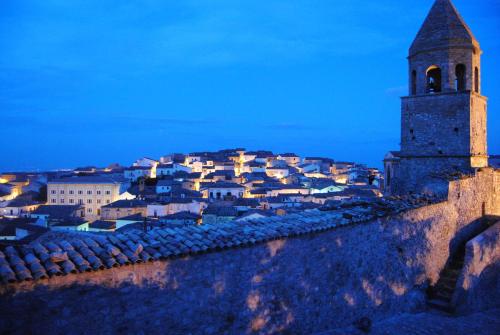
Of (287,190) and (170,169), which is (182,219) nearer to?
(287,190)

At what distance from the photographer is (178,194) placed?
6088 centimetres

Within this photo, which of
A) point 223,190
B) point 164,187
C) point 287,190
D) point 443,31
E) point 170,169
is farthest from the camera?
point 170,169

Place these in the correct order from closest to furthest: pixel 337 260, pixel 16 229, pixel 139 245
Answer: pixel 139 245, pixel 337 260, pixel 16 229

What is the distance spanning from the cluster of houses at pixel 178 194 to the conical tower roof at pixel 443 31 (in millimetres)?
10618

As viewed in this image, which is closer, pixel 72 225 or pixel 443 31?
pixel 443 31

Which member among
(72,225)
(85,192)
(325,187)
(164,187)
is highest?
(164,187)

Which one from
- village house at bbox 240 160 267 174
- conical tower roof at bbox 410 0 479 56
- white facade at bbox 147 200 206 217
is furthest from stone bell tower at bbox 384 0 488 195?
village house at bbox 240 160 267 174

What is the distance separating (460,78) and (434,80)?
1.01 metres

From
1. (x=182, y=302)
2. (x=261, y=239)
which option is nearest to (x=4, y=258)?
(x=182, y=302)

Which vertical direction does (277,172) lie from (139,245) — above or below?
above

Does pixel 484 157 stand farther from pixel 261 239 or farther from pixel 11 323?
pixel 11 323

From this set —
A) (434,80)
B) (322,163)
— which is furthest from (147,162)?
(434,80)

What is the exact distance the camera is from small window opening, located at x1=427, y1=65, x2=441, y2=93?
16297 millimetres

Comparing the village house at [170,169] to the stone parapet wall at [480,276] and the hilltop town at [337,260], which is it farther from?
the stone parapet wall at [480,276]
